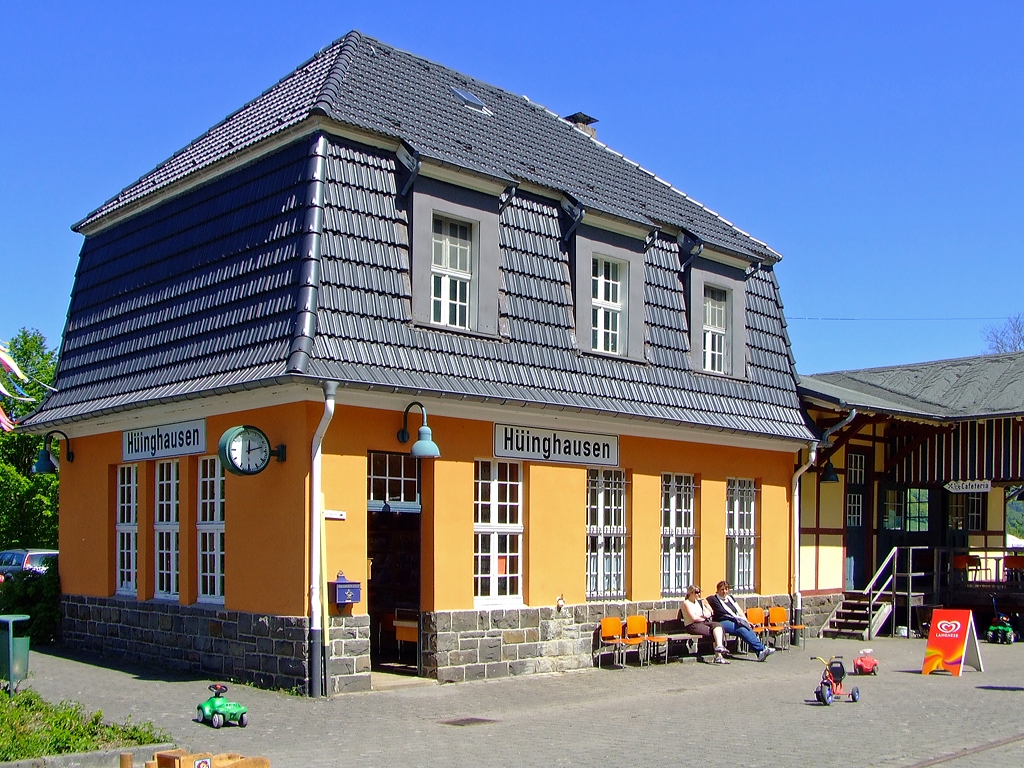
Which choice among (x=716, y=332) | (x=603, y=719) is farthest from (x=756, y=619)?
(x=603, y=719)

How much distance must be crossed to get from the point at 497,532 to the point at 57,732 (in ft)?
23.1

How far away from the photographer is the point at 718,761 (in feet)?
31.6

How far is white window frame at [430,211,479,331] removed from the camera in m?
14.6

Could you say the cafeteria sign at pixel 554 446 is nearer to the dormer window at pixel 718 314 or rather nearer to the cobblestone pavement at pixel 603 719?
the dormer window at pixel 718 314

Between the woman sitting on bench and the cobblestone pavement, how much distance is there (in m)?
0.99

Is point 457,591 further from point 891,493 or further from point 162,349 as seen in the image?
point 891,493

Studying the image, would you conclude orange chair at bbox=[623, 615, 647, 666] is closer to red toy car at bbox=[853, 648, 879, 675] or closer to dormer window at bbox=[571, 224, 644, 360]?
red toy car at bbox=[853, 648, 879, 675]

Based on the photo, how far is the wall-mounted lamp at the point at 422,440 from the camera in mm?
13062

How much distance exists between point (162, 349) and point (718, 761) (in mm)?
8895

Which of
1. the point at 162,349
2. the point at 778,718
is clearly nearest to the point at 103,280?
the point at 162,349

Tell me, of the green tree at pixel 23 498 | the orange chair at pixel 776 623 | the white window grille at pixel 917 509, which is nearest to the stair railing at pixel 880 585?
the white window grille at pixel 917 509

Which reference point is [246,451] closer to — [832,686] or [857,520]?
[832,686]

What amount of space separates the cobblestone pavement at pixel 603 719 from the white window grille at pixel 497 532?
1.20m

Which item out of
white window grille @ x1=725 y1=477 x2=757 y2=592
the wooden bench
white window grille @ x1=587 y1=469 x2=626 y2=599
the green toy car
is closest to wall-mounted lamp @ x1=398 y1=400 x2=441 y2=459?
the green toy car
